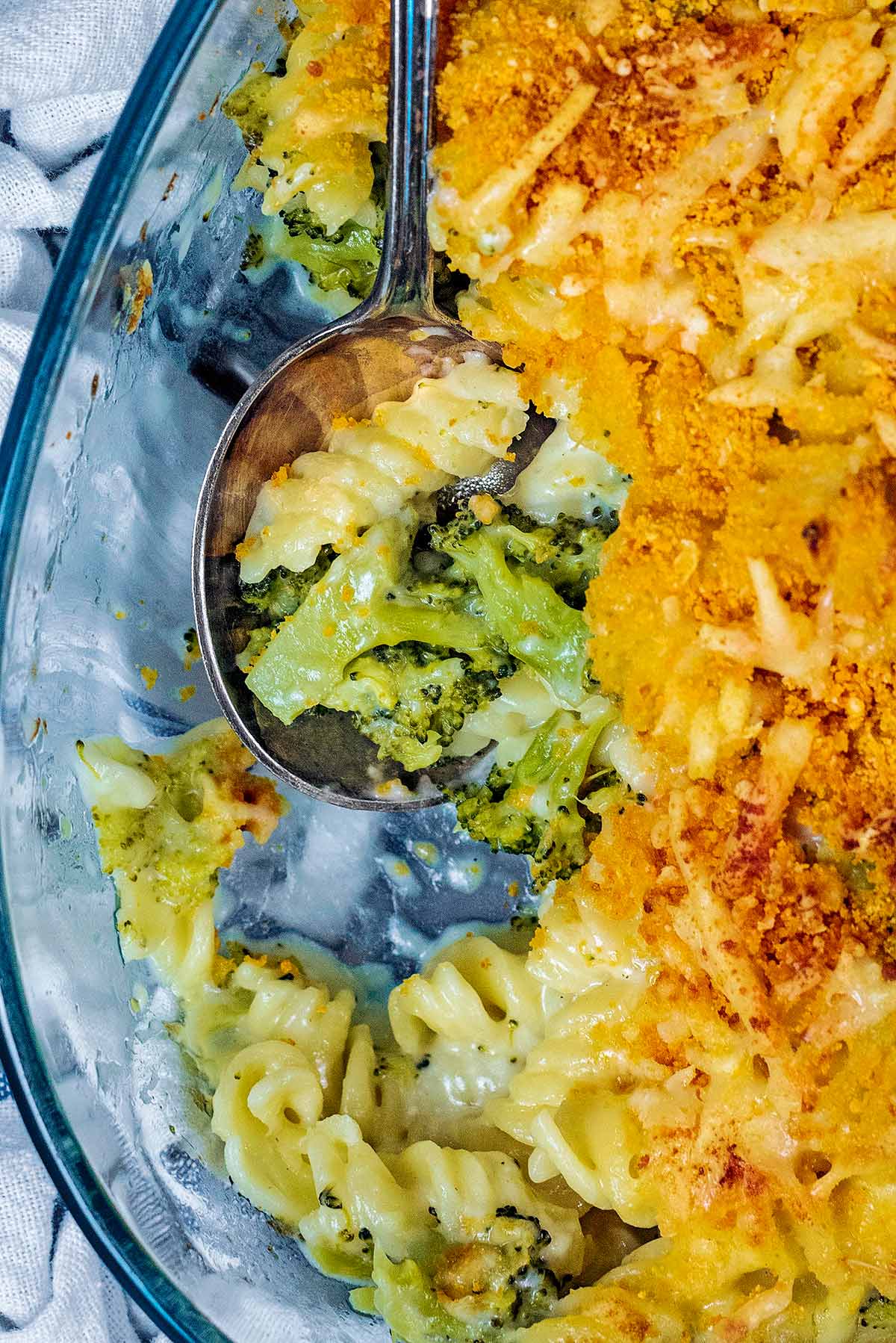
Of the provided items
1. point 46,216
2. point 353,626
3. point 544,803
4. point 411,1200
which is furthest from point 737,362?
point 46,216

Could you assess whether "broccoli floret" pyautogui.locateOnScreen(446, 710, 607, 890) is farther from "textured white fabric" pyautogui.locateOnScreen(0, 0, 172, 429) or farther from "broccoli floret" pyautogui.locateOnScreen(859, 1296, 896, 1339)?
"textured white fabric" pyautogui.locateOnScreen(0, 0, 172, 429)

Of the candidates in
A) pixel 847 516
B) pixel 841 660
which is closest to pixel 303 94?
pixel 847 516

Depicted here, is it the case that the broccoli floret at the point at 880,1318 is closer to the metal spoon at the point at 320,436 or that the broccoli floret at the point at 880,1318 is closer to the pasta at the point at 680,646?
the pasta at the point at 680,646

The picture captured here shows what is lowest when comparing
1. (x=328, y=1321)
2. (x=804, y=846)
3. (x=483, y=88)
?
(x=328, y=1321)

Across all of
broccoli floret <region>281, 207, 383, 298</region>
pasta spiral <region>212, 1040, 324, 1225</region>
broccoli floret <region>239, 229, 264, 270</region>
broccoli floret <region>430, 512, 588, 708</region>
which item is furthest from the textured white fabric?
pasta spiral <region>212, 1040, 324, 1225</region>

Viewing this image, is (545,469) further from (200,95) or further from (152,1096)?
(152,1096)

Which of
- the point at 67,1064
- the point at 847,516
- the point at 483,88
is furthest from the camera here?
the point at 67,1064
